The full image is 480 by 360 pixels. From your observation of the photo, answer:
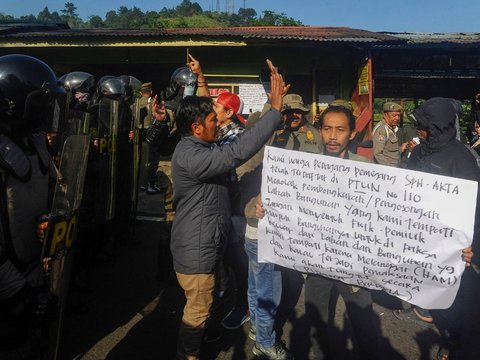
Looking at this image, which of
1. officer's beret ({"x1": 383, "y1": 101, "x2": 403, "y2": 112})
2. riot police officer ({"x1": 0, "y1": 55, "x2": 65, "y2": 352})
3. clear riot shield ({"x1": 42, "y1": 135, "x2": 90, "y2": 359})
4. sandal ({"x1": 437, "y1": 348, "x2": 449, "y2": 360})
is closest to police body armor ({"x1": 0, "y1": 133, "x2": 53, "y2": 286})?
riot police officer ({"x1": 0, "y1": 55, "x2": 65, "y2": 352})

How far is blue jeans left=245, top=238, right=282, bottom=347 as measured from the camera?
2980 millimetres

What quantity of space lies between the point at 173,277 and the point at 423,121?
286cm

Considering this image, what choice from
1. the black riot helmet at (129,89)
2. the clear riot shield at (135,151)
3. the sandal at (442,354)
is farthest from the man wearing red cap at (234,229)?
the black riot helmet at (129,89)

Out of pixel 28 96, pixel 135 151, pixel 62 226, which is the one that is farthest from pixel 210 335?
pixel 135 151

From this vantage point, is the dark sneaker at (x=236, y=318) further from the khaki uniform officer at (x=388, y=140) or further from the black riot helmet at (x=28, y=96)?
the khaki uniform officer at (x=388, y=140)

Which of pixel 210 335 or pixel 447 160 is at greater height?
pixel 447 160

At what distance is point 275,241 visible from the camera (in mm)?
2723

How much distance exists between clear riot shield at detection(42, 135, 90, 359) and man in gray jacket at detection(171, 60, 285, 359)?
0.58 m

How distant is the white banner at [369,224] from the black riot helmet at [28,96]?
147 cm

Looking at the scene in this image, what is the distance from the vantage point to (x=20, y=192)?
2.37 metres

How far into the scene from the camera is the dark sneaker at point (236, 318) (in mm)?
3602

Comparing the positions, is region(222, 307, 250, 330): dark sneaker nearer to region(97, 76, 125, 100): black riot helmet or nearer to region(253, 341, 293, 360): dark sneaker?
region(253, 341, 293, 360): dark sneaker

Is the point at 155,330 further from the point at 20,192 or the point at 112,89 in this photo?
the point at 112,89

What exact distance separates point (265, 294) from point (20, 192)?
1706 mm
